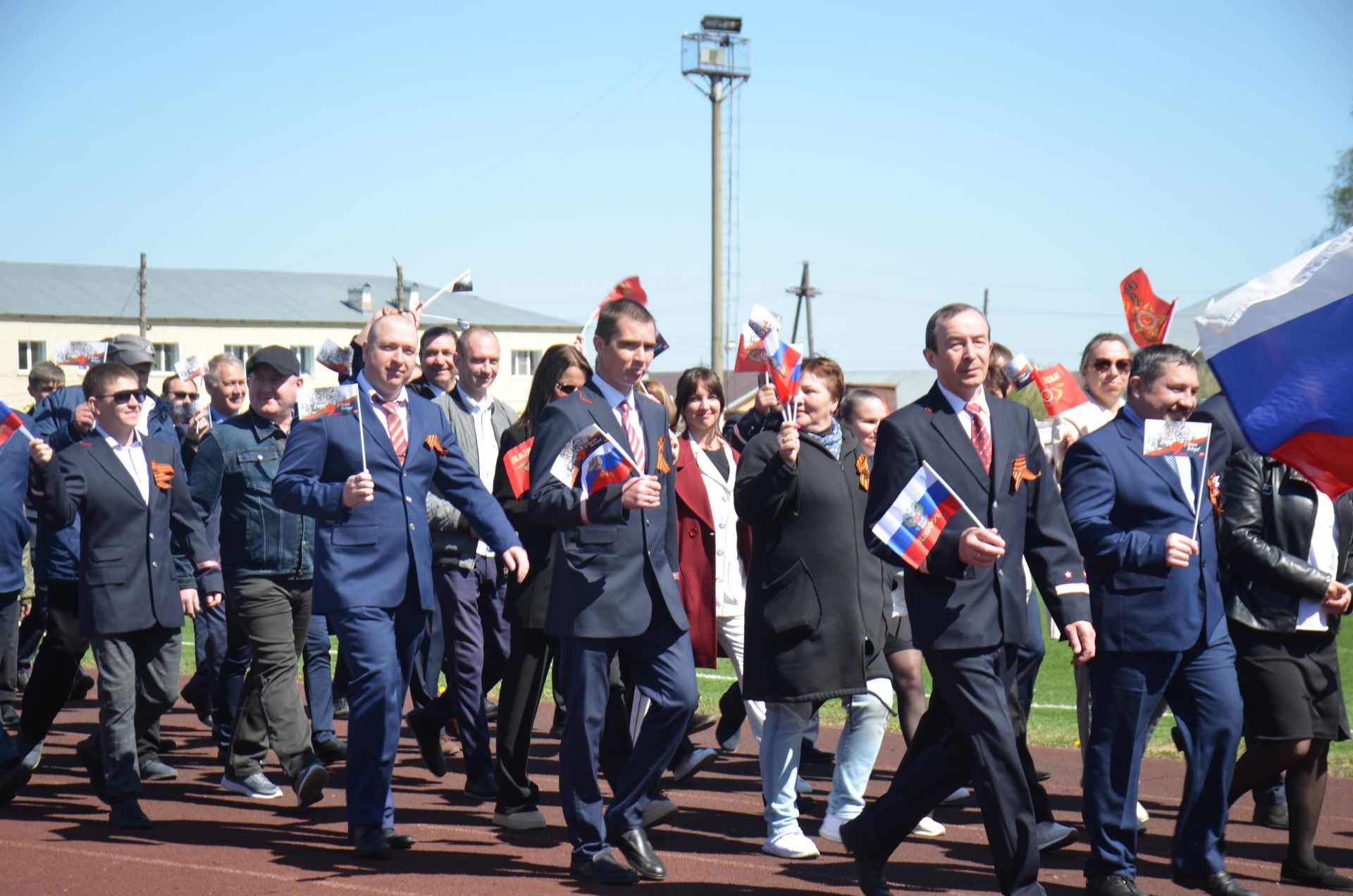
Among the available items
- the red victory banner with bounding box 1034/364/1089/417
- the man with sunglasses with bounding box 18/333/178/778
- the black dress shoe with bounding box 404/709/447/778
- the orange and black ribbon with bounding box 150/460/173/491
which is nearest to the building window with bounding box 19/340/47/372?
the man with sunglasses with bounding box 18/333/178/778

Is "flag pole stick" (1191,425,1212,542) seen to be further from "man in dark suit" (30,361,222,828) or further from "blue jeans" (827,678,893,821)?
"man in dark suit" (30,361,222,828)

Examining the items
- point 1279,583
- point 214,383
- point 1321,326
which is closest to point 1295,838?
point 1279,583

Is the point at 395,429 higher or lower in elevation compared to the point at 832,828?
higher

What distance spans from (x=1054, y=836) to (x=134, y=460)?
4730 mm

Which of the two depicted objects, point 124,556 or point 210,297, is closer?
point 124,556

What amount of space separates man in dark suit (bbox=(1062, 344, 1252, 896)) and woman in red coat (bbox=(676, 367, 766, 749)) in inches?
91.3

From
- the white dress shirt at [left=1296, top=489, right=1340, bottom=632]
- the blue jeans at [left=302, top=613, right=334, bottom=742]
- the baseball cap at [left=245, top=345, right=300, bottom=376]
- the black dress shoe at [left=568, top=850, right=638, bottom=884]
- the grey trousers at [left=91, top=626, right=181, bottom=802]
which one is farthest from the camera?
the blue jeans at [left=302, top=613, right=334, bottom=742]

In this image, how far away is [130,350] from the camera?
9.16m

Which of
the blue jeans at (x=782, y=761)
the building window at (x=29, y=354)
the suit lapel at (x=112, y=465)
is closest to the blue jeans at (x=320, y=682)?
the suit lapel at (x=112, y=465)

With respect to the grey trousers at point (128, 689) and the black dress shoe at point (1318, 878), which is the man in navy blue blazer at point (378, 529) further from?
the black dress shoe at point (1318, 878)

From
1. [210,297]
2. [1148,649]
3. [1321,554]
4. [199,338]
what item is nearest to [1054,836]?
[1148,649]

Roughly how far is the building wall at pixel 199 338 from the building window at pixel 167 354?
0.21 m

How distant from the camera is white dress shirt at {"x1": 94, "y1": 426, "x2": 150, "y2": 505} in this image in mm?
7574

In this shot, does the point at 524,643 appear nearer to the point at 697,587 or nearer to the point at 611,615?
the point at 697,587
